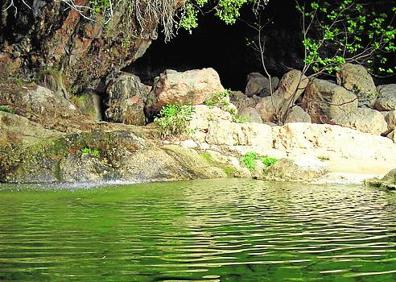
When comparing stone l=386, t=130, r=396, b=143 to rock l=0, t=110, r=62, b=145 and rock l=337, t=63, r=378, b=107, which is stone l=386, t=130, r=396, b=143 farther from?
rock l=0, t=110, r=62, b=145

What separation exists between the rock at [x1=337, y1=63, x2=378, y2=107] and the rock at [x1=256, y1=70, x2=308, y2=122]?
1.88 m

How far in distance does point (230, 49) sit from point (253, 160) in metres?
15.3

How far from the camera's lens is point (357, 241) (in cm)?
543

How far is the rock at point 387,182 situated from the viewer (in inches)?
472

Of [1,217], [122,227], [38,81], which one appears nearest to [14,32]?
[38,81]

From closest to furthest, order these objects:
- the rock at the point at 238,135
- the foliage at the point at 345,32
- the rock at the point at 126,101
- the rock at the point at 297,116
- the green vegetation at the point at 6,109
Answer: the green vegetation at the point at 6,109 → the rock at the point at 238,135 → the rock at the point at 126,101 → the foliage at the point at 345,32 → the rock at the point at 297,116

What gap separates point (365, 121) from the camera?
23.1 m

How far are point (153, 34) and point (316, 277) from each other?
1715 centimetres

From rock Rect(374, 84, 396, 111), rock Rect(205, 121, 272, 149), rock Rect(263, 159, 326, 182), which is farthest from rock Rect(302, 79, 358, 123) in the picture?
rock Rect(263, 159, 326, 182)

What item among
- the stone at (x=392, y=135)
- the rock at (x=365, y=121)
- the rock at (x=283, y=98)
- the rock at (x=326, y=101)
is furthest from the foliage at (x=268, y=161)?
the rock at (x=326, y=101)

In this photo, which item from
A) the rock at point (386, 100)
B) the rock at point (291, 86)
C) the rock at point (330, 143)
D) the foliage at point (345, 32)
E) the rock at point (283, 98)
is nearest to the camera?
the rock at point (330, 143)

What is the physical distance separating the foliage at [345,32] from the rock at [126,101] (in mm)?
7043

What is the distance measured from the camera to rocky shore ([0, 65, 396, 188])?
1441cm

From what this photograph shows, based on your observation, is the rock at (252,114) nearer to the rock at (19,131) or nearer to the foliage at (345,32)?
the foliage at (345,32)
